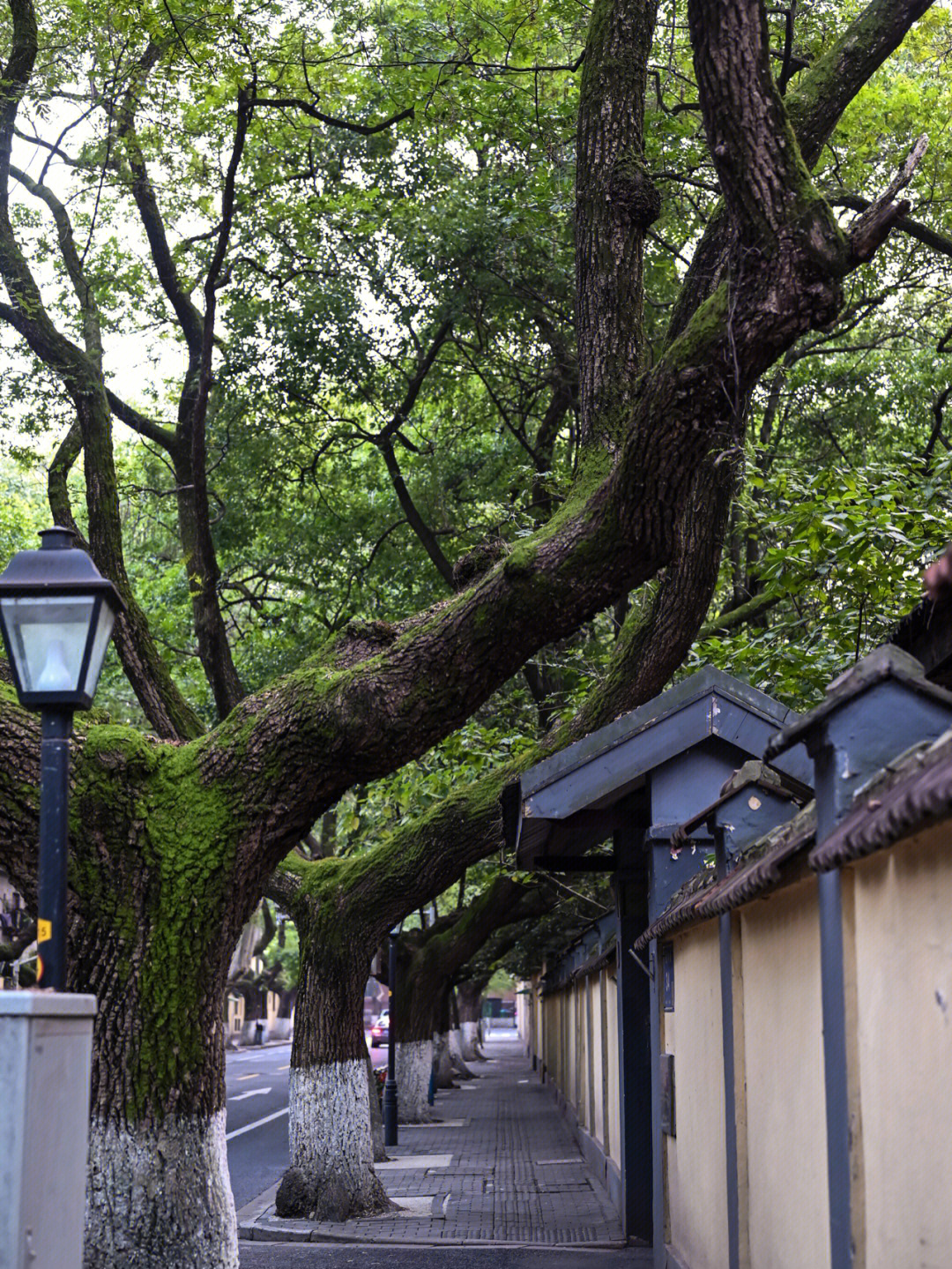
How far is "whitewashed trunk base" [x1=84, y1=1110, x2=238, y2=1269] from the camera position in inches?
255

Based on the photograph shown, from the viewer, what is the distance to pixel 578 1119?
64.8 feet

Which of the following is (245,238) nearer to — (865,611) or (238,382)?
(238,382)

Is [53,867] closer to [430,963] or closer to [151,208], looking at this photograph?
[151,208]

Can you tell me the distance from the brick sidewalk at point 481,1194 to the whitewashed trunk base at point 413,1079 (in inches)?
11.3

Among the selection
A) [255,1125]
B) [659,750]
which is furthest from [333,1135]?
[255,1125]

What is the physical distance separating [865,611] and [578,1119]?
1247cm

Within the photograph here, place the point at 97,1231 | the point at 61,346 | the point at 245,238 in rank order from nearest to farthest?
the point at 97,1231, the point at 61,346, the point at 245,238

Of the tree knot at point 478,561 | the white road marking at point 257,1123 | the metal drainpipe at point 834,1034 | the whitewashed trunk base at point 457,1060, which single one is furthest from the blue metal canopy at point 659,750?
the whitewashed trunk base at point 457,1060

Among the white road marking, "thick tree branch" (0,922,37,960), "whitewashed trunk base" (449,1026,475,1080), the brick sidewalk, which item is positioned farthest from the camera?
"whitewashed trunk base" (449,1026,475,1080)

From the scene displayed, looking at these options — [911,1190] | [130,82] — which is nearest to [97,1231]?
[911,1190]

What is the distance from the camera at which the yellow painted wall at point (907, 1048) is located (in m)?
3.03

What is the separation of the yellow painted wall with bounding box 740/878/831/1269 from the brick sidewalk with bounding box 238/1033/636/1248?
5350 millimetres

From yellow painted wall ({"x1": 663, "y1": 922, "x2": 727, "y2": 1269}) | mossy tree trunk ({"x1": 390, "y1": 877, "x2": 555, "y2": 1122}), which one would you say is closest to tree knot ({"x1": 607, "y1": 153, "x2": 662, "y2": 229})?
yellow painted wall ({"x1": 663, "y1": 922, "x2": 727, "y2": 1269})

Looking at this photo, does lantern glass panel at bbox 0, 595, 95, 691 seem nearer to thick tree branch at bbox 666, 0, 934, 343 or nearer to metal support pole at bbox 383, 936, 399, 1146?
thick tree branch at bbox 666, 0, 934, 343
